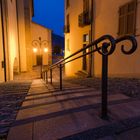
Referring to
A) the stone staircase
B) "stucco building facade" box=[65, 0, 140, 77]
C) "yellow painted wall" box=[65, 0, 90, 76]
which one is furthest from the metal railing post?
"yellow painted wall" box=[65, 0, 90, 76]

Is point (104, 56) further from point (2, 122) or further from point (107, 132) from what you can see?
point (2, 122)

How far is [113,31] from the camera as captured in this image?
6922 millimetres

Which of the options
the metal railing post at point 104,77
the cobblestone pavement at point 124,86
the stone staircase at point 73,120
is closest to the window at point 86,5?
the cobblestone pavement at point 124,86

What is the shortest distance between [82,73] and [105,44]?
907 cm

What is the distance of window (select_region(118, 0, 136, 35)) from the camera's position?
5.65m

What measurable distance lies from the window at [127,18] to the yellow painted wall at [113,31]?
0.19 metres

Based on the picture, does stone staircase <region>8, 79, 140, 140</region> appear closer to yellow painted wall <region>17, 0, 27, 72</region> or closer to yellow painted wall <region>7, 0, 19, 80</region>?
yellow painted wall <region>7, 0, 19, 80</region>

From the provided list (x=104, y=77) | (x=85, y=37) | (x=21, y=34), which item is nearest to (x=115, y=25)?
(x=85, y=37)

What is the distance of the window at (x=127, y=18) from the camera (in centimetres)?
565

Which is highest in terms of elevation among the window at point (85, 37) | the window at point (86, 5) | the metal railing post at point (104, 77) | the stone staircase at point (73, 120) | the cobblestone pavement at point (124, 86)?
the window at point (86, 5)

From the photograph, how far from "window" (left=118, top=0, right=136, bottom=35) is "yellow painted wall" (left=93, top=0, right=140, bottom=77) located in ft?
0.62

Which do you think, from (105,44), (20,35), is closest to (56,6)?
(20,35)

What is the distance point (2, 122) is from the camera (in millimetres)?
1928

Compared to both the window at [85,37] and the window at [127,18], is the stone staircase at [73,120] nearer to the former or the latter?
the window at [127,18]
